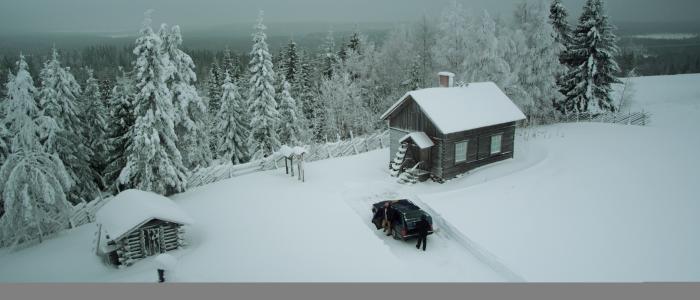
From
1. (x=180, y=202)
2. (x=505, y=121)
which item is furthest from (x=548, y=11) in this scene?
(x=180, y=202)

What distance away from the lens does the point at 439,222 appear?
1407cm

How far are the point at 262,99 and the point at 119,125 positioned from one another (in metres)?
9.63

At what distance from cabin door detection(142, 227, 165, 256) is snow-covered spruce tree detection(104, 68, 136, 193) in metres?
12.3

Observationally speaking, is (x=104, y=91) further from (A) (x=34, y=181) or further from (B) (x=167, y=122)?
(A) (x=34, y=181)

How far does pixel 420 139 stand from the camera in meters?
19.5

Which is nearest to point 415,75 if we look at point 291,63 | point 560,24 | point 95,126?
point 560,24

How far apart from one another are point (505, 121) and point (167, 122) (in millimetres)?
16761

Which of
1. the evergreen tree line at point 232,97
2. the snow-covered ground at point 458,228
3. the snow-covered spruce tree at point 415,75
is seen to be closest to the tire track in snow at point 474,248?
the snow-covered ground at point 458,228

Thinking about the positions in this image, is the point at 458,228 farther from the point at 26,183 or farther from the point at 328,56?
the point at 328,56

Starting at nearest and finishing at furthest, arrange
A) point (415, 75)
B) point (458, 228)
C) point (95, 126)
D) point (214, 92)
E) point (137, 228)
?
point (137, 228)
point (458, 228)
point (95, 126)
point (415, 75)
point (214, 92)

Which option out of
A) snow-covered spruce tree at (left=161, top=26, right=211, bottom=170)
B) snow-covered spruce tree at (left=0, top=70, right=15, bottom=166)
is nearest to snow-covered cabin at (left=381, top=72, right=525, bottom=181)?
snow-covered spruce tree at (left=161, top=26, right=211, bottom=170)

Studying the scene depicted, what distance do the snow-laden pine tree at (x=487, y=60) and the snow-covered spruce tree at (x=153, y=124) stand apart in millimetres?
21013

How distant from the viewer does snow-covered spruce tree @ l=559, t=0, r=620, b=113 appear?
30078 mm

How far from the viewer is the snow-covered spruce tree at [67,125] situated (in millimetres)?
21125
